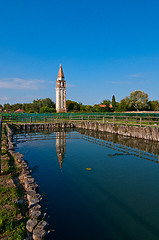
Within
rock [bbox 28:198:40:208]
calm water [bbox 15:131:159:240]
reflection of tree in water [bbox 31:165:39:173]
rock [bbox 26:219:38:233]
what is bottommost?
calm water [bbox 15:131:159:240]

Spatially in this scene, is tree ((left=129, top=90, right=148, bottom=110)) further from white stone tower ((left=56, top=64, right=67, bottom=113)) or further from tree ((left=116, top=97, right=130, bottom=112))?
white stone tower ((left=56, top=64, right=67, bottom=113))

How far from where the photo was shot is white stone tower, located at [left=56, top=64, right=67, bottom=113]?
9602 centimetres

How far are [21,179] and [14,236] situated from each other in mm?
3108

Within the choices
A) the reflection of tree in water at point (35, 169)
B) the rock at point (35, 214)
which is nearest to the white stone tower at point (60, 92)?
the reflection of tree in water at point (35, 169)

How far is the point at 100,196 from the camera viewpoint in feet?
19.0

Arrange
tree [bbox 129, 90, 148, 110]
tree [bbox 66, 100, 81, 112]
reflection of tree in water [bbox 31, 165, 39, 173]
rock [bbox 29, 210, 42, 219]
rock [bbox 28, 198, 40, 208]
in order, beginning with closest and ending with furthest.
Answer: rock [bbox 29, 210, 42, 219], rock [bbox 28, 198, 40, 208], reflection of tree in water [bbox 31, 165, 39, 173], tree [bbox 129, 90, 148, 110], tree [bbox 66, 100, 81, 112]

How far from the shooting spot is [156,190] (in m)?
6.25

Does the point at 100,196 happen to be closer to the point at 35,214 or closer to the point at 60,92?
the point at 35,214

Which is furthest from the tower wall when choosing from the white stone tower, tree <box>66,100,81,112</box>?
tree <box>66,100,81,112</box>

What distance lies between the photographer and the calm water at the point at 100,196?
4.23 meters

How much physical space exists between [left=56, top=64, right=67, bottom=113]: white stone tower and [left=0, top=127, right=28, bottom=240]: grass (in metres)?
88.2

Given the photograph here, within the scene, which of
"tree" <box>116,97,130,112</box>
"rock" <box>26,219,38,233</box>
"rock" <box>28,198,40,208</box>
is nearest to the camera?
"rock" <box>26,219,38,233</box>

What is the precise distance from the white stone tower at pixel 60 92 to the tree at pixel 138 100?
35214 mm

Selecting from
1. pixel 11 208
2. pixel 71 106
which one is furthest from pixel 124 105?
pixel 11 208
